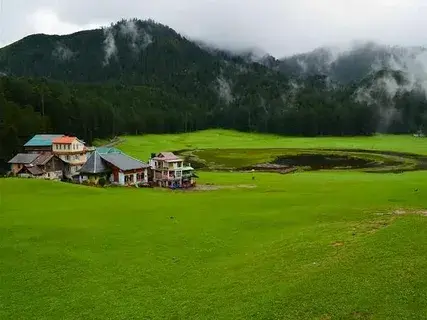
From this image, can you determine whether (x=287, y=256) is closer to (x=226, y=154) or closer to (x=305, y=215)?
(x=305, y=215)

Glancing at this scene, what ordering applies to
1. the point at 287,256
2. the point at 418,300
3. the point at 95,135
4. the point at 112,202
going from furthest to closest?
the point at 95,135, the point at 112,202, the point at 287,256, the point at 418,300

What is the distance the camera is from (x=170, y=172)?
73.9 metres

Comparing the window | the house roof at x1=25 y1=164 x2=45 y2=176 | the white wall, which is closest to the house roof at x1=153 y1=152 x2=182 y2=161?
the window

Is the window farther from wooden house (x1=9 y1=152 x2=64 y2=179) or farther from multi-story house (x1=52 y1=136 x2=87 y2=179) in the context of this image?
wooden house (x1=9 y1=152 x2=64 y2=179)

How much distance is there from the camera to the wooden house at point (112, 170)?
233 ft

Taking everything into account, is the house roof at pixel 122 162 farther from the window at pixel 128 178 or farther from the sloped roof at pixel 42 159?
the sloped roof at pixel 42 159

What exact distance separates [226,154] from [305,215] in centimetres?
9374

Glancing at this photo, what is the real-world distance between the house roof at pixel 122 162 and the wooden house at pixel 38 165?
9.02 m

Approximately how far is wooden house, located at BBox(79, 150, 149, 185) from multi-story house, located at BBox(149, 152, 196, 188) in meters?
3.05

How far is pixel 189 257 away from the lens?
29.5 metres

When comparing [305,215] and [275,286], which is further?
[305,215]

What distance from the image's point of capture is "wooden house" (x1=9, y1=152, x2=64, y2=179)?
7444cm

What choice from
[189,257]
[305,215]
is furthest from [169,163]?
[189,257]

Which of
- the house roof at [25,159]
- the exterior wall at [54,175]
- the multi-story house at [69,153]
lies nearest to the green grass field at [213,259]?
the exterior wall at [54,175]
